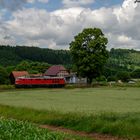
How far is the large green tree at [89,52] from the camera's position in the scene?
9081 centimetres

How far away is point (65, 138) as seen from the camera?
749 inches

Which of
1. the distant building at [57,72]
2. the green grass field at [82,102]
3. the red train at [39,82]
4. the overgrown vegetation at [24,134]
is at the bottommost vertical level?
the green grass field at [82,102]

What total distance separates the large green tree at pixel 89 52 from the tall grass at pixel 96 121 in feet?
197

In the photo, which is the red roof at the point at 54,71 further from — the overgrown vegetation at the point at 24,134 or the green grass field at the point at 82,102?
the overgrown vegetation at the point at 24,134

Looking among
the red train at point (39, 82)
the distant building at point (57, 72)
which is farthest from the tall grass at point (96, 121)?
the distant building at point (57, 72)

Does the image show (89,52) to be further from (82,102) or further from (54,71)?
(54,71)

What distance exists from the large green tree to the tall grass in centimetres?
6000

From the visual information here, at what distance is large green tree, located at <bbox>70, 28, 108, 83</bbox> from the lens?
90.8 m

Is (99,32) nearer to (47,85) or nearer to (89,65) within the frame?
(89,65)

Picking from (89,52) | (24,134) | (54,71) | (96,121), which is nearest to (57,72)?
(54,71)

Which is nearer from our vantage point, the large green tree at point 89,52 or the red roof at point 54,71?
the large green tree at point 89,52

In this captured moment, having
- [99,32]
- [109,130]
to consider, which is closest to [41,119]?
[109,130]

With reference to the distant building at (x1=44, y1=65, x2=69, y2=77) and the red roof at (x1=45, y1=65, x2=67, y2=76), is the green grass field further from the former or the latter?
the red roof at (x1=45, y1=65, x2=67, y2=76)

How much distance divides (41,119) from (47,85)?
64507 mm
